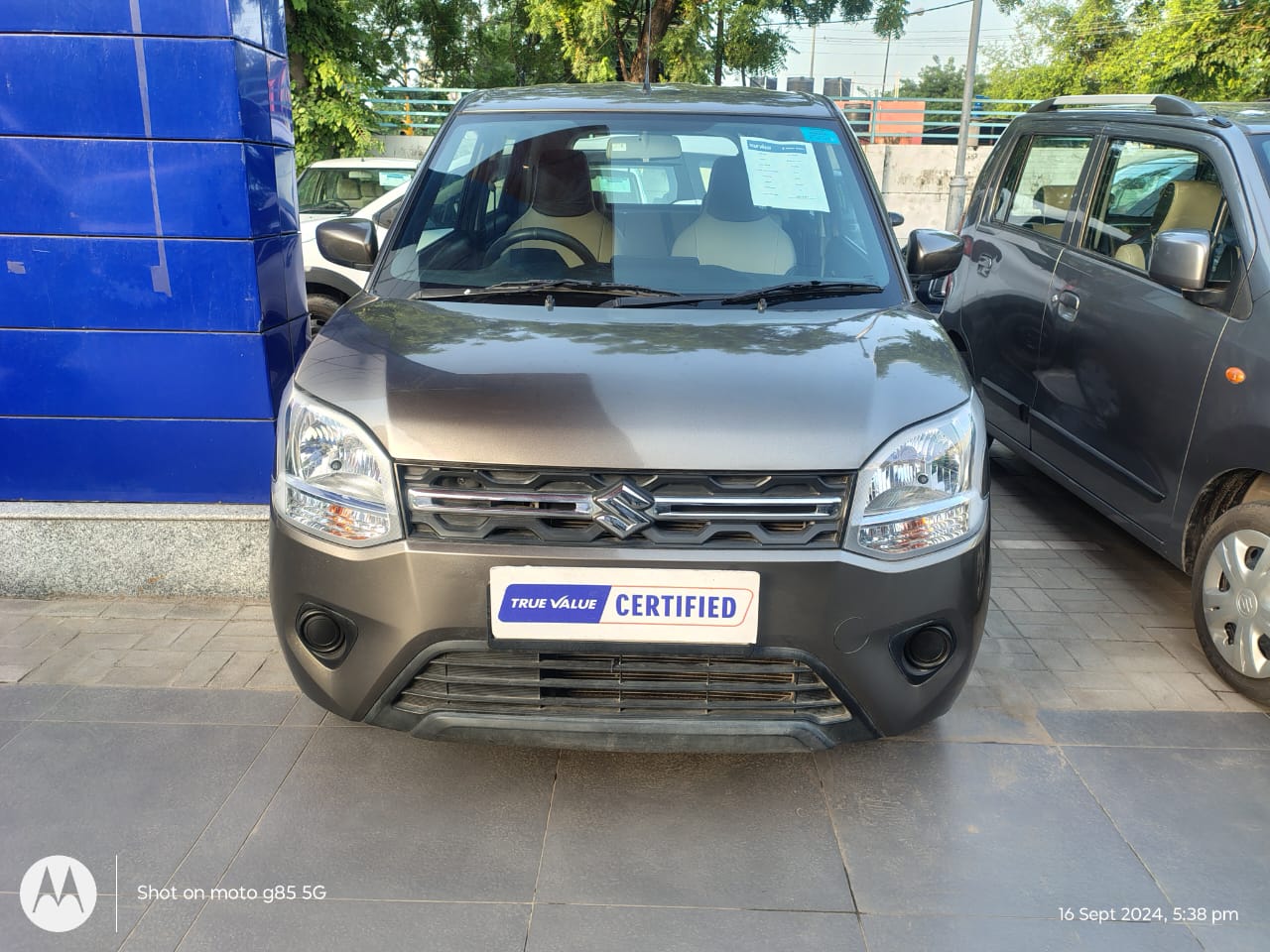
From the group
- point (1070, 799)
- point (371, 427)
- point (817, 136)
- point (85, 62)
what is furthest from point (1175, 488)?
point (85, 62)

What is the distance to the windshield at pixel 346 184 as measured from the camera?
980cm

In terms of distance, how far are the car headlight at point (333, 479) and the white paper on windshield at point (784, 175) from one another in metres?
1.59

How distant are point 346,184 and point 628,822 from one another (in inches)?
336

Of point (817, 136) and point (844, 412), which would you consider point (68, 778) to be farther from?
point (817, 136)

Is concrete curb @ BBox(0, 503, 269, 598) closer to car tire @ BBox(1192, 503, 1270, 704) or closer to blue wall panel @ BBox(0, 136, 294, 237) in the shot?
blue wall panel @ BBox(0, 136, 294, 237)

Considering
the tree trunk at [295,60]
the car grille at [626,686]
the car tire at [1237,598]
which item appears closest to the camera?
the car grille at [626,686]

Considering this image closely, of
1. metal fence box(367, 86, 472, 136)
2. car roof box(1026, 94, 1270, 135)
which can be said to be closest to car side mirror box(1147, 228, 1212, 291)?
car roof box(1026, 94, 1270, 135)

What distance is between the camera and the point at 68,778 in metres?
2.85

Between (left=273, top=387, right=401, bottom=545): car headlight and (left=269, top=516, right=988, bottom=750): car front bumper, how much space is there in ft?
0.14

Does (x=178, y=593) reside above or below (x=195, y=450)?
below

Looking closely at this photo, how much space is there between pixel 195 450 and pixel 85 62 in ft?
4.45

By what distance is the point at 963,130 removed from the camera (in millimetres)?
20875

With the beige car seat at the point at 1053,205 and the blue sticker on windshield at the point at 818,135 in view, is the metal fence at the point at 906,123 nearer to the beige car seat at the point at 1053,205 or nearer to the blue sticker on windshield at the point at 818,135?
the beige car seat at the point at 1053,205

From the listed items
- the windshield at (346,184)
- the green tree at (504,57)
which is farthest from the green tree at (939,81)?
the windshield at (346,184)
